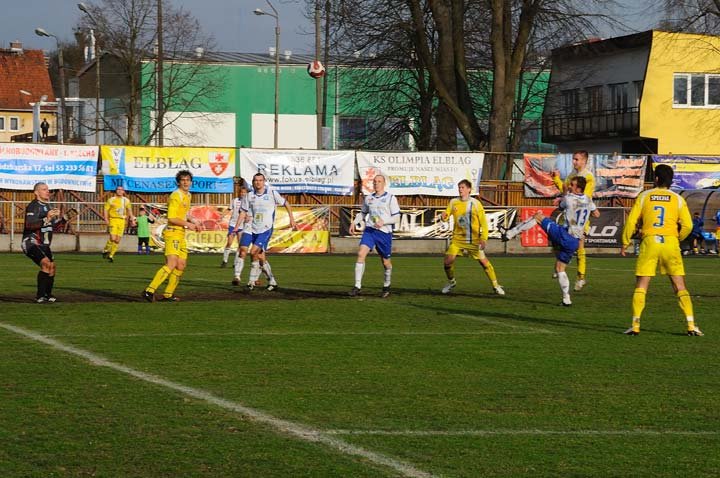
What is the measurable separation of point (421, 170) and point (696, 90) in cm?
2730

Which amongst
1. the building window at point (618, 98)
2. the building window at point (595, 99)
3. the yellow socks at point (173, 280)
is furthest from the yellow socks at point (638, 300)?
the building window at point (595, 99)

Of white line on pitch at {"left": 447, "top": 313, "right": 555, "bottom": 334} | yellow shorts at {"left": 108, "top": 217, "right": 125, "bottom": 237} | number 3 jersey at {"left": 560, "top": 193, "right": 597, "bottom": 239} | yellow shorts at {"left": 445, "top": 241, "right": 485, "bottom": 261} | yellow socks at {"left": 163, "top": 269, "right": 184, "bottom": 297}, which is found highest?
number 3 jersey at {"left": 560, "top": 193, "right": 597, "bottom": 239}

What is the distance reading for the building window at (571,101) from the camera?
6562 cm

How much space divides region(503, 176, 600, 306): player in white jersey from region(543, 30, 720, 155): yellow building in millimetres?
40846

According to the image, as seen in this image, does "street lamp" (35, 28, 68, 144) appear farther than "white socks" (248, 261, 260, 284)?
Yes

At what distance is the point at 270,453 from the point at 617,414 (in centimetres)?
295

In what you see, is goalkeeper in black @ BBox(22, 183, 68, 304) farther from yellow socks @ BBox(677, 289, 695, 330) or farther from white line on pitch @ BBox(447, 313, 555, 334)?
yellow socks @ BBox(677, 289, 695, 330)

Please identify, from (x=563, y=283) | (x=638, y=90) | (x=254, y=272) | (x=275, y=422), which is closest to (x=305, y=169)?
(x=254, y=272)

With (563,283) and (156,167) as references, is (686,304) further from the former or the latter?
(156,167)

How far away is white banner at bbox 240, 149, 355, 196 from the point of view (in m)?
38.8

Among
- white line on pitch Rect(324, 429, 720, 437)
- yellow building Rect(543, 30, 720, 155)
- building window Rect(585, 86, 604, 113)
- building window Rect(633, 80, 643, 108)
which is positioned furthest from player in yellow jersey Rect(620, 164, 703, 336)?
building window Rect(585, 86, 604, 113)

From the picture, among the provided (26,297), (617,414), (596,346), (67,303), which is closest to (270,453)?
(617,414)

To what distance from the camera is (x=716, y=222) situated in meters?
40.6

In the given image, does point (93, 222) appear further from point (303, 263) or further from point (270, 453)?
point (270, 453)
